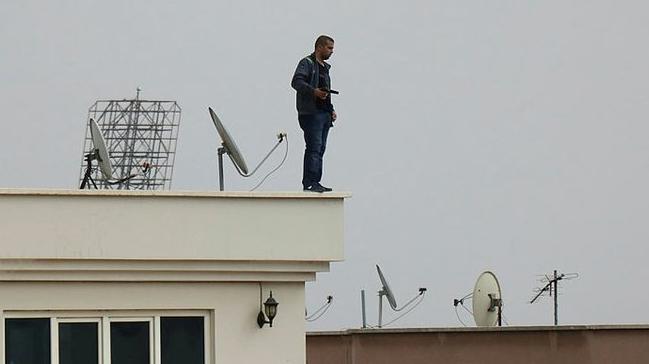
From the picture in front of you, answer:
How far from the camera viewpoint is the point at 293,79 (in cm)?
2286

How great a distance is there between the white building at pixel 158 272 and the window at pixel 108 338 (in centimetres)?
1

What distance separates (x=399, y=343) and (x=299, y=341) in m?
10.3

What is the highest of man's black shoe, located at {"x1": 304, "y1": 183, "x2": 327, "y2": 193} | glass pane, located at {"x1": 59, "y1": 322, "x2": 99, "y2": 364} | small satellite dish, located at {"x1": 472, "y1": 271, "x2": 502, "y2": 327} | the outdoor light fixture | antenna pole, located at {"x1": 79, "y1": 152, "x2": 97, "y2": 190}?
antenna pole, located at {"x1": 79, "y1": 152, "x2": 97, "y2": 190}

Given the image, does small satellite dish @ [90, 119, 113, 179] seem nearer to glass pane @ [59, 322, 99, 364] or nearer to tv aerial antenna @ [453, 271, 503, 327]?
glass pane @ [59, 322, 99, 364]

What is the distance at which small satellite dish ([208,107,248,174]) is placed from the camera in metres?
23.0

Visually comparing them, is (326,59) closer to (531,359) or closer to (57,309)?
(57,309)

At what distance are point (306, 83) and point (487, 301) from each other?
516 inches

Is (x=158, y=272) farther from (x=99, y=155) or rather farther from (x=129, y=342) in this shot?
(x=99, y=155)

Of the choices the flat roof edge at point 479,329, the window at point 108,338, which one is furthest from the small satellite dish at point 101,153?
the flat roof edge at point 479,329

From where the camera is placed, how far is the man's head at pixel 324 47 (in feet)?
74.6

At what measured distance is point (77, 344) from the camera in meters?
22.0

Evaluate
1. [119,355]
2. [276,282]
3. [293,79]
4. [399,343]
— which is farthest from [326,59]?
[399,343]

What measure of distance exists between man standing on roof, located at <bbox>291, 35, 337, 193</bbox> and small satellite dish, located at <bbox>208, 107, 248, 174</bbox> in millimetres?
676

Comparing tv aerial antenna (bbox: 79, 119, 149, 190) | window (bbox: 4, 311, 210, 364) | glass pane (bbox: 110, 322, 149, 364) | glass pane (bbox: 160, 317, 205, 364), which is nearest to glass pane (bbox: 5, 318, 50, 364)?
window (bbox: 4, 311, 210, 364)
